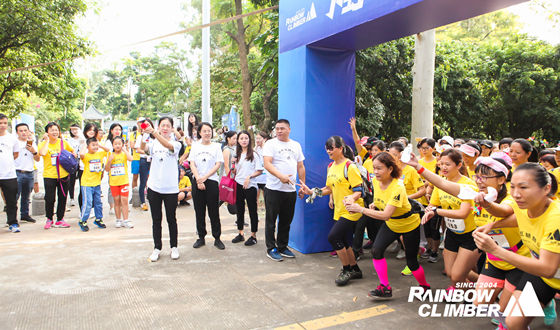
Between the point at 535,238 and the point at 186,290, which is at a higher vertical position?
the point at 535,238

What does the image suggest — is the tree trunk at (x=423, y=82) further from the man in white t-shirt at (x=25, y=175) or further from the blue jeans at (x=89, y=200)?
the man in white t-shirt at (x=25, y=175)

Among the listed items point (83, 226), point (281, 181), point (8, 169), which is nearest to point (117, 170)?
point (83, 226)

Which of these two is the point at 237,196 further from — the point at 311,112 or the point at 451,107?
the point at 451,107

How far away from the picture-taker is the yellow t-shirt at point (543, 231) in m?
2.42

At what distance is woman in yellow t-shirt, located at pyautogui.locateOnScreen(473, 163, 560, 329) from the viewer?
7.91 ft

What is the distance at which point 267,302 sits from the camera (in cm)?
387

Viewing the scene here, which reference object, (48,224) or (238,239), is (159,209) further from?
(48,224)

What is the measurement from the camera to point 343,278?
4348 millimetres

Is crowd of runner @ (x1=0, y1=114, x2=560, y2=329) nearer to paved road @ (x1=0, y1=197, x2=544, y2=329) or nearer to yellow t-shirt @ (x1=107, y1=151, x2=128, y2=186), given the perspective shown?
yellow t-shirt @ (x1=107, y1=151, x2=128, y2=186)

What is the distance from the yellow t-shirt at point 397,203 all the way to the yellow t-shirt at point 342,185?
0.44 meters

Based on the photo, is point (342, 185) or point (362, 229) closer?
point (342, 185)

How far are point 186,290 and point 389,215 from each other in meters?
2.34

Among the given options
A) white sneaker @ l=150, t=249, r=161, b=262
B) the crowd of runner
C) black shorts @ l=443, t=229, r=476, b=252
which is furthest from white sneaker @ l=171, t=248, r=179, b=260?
black shorts @ l=443, t=229, r=476, b=252

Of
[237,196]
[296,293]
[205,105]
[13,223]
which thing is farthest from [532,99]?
[13,223]
